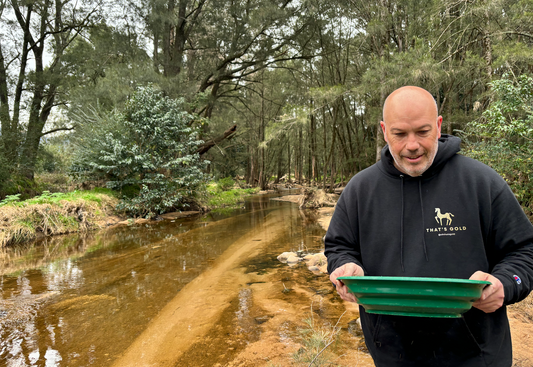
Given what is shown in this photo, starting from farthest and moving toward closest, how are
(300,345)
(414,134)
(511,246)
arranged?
(300,345)
(414,134)
(511,246)

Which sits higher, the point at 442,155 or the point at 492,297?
the point at 442,155

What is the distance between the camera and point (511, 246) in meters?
1.24

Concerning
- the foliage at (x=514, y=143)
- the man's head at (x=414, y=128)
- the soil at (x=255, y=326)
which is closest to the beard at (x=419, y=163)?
the man's head at (x=414, y=128)

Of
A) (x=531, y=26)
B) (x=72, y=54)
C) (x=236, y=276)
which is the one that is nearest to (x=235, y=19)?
(x=72, y=54)

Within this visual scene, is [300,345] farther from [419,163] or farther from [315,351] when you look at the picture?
[419,163]

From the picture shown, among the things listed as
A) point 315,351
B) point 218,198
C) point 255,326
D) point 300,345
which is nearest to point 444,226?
point 315,351

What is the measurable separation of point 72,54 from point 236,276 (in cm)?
1369

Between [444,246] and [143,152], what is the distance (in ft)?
35.7

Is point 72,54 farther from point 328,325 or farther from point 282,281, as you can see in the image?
point 328,325

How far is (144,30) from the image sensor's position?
12.2 meters

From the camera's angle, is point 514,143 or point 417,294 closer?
point 417,294

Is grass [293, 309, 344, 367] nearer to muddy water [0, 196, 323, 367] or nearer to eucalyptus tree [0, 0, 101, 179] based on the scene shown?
muddy water [0, 196, 323, 367]

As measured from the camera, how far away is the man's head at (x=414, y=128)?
132 centimetres

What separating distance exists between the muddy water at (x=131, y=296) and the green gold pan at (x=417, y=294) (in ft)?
6.82
